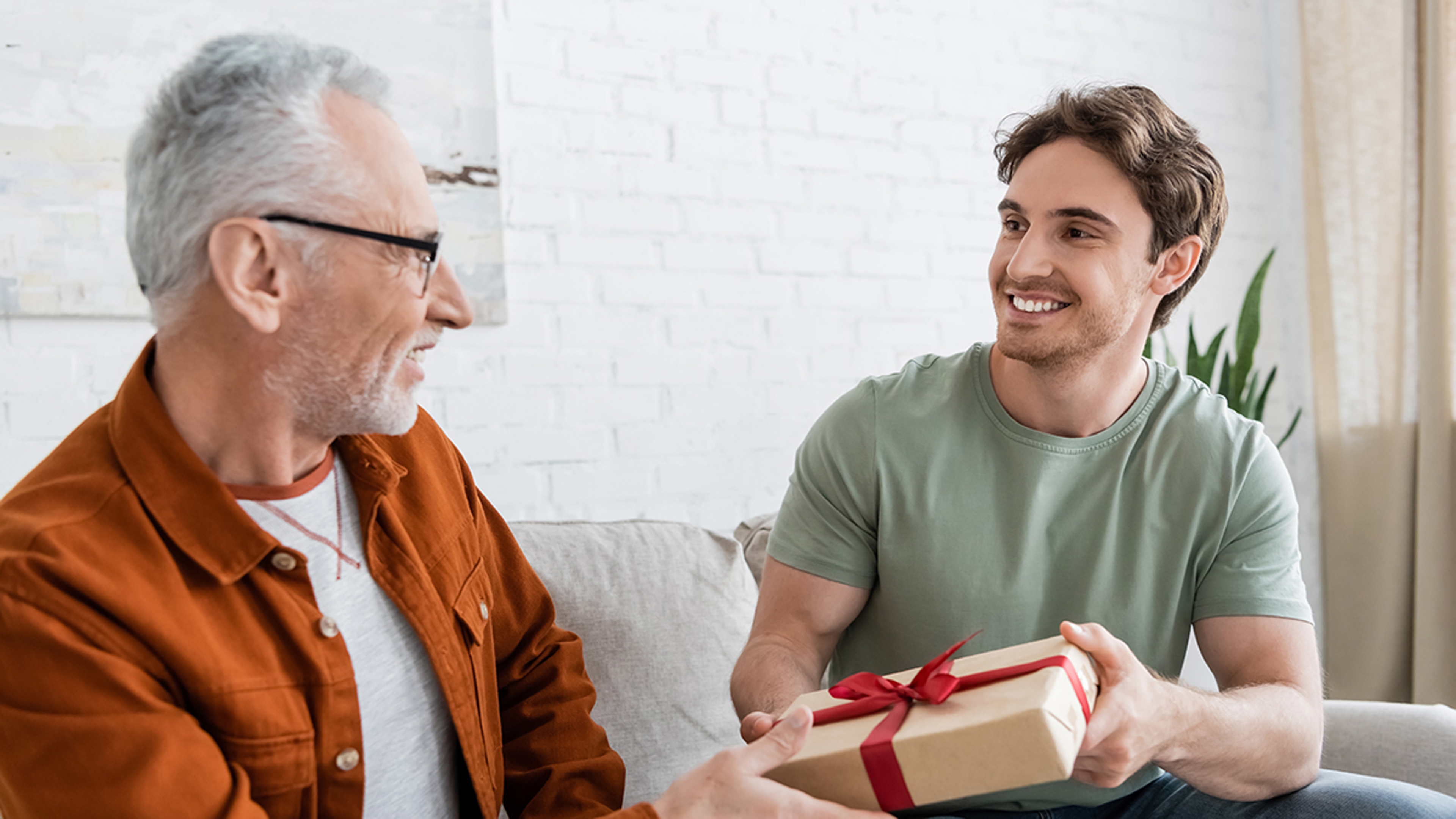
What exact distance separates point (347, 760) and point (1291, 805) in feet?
3.63

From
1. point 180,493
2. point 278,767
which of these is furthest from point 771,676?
point 180,493

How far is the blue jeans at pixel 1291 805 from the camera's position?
1280mm

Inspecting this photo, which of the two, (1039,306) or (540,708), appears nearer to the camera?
(540,708)

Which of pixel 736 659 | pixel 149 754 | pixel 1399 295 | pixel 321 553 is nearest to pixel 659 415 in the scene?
pixel 736 659

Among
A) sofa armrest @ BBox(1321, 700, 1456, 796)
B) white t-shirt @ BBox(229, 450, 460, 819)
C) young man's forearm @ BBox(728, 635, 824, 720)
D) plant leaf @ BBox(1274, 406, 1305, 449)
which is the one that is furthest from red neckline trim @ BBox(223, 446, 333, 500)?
plant leaf @ BBox(1274, 406, 1305, 449)

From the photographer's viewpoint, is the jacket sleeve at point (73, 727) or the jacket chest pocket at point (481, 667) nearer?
the jacket sleeve at point (73, 727)

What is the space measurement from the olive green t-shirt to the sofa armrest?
440 mm

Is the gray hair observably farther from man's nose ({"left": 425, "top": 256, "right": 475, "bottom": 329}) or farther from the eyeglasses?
man's nose ({"left": 425, "top": 256, "right": 475, "bottom": 329})

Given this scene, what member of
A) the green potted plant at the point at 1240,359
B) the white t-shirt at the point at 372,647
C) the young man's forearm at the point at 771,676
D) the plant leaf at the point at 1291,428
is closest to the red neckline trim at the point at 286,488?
the white t-shirt at the point at 372,647

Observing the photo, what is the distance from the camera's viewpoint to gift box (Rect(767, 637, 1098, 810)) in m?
0.95

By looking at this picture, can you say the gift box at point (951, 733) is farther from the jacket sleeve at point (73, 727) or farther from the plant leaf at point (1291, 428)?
the plant leaf at point (1291, 428)

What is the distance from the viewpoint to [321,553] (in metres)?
1.11

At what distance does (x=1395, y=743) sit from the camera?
1724 millimetres

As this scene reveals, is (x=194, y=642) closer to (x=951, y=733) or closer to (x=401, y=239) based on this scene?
(x=401, y=239)
